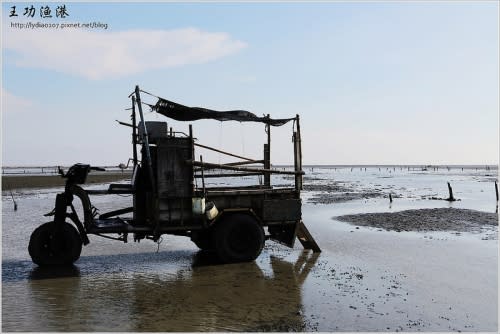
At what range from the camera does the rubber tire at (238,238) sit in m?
10.8

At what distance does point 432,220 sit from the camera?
20.7 m

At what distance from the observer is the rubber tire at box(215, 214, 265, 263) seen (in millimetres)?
10805

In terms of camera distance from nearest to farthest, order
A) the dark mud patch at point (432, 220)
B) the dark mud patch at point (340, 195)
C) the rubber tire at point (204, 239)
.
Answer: the rubber tire at point (204, 239) → the dark mud patch at point (432, 220) → the dark mud patch at point (340, 195)

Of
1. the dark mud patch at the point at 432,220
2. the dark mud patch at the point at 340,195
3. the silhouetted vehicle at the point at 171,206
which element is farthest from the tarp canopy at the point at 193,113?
the dark mud patch at the point at 340,195

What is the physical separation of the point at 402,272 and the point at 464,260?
2.64 meters

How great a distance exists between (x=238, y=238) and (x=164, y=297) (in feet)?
11.2

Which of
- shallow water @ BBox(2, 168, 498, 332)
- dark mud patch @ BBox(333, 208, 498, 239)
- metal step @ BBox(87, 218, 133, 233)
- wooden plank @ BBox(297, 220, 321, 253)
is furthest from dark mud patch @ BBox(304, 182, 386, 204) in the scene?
metal step @ BBox(87, 218, 133, 233)

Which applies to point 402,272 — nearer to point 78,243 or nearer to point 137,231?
point 137,231

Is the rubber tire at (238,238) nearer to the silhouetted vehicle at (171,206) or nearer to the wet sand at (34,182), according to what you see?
the silhouetted vehicle at (171,206)

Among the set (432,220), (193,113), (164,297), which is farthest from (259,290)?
(432,220)

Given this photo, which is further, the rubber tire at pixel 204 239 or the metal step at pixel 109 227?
the rubber tire at pixel 204 239

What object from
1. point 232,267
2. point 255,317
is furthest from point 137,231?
point 255,317

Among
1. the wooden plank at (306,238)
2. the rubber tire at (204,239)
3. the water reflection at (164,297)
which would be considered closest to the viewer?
the water reflection at (164,297)

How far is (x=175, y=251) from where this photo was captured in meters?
12.6
